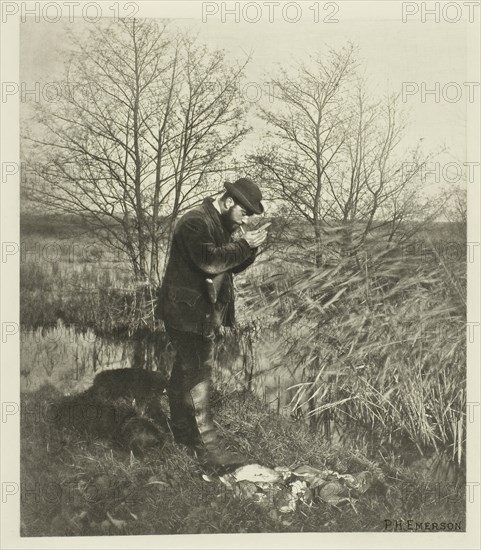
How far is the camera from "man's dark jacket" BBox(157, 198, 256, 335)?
3893 mm

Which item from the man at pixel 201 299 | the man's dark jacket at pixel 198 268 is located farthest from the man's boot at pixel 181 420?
the man's dark jacket at pixel 198 268

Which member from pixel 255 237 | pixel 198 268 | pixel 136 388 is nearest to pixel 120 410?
pixel 136 388

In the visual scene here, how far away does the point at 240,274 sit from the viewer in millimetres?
3965

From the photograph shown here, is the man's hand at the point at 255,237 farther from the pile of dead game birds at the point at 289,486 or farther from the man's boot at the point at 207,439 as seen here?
the pile of dead game birds at the point at 289,486

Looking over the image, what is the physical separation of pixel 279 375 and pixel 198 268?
70 cm

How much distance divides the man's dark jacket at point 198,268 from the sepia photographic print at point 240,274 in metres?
0.01

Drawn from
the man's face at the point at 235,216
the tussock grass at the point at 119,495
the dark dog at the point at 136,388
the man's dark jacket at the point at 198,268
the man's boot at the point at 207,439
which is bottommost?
the tussock grass at the point at 119,495

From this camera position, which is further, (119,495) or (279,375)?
(279,375)

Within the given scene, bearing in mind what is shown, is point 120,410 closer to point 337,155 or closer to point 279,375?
point 279,375

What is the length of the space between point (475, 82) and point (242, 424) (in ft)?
7.09

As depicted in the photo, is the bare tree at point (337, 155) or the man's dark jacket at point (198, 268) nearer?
the man's dark jacket at point (198, 268)

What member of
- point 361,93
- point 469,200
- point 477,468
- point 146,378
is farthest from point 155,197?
point 477,468

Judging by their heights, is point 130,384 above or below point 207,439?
above

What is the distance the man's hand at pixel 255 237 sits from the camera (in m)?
3.94
